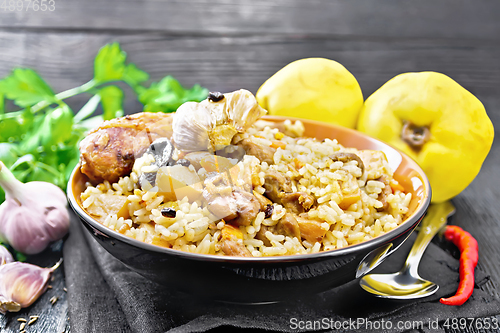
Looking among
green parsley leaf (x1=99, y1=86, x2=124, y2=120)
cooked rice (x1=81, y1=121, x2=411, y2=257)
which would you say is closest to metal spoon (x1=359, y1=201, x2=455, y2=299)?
cooked rice (x1=81, y1=121, x2=411, y2=257)

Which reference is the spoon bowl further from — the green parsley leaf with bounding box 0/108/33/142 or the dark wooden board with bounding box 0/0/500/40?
the dark wooden board with bounding box 0/0/500/40

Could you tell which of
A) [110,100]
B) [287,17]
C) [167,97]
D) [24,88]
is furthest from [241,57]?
[24,88]

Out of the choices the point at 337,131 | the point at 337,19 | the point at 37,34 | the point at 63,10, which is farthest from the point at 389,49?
the point at 37,34

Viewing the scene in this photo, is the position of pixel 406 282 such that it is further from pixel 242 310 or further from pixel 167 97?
pixel 167 97

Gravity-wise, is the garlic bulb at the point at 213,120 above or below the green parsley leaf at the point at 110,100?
above

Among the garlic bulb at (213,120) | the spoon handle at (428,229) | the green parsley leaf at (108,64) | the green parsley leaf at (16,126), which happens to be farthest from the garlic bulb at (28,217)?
the spoon handle at (428,229)

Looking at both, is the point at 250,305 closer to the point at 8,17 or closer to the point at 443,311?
the point at 443,311

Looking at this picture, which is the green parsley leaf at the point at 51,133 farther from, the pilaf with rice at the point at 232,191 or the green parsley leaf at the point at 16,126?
the pilaf with rice at the point at 232,191
